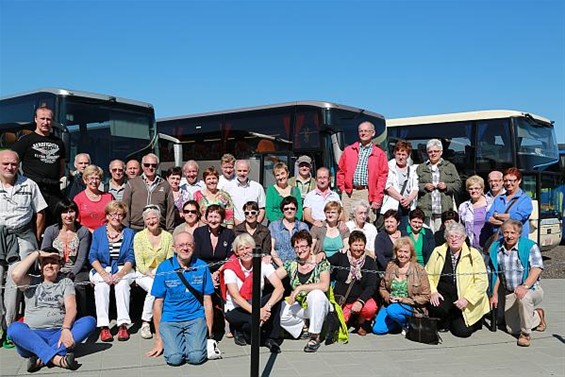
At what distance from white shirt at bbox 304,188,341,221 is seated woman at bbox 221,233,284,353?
159 centimetres

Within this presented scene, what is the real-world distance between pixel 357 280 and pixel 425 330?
3.05ft

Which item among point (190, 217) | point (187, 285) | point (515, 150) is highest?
point (515, 150)

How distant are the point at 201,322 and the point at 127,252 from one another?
56.1 inches

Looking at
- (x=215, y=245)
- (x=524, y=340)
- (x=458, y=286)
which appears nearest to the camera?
(x=524, y=340)

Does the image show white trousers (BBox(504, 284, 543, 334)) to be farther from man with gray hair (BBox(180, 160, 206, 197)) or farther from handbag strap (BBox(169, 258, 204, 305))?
man with gray hair (BBox(180, 160, 206, 197))

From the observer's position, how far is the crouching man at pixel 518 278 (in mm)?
6074

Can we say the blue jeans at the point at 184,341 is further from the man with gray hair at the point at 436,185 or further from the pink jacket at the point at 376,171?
the man with gray hair at the point at 436,185

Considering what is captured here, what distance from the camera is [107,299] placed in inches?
239

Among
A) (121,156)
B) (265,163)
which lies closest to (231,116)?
(265,163)

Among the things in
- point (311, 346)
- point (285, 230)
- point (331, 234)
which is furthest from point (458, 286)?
point (285, 230)

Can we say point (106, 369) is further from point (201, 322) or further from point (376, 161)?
point (376, 161)

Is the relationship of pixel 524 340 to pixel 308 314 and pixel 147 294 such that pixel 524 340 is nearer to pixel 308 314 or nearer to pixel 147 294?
pixel 308 314

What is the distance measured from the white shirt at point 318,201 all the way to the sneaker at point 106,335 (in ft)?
9.53

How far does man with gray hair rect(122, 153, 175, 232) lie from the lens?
701 cm
